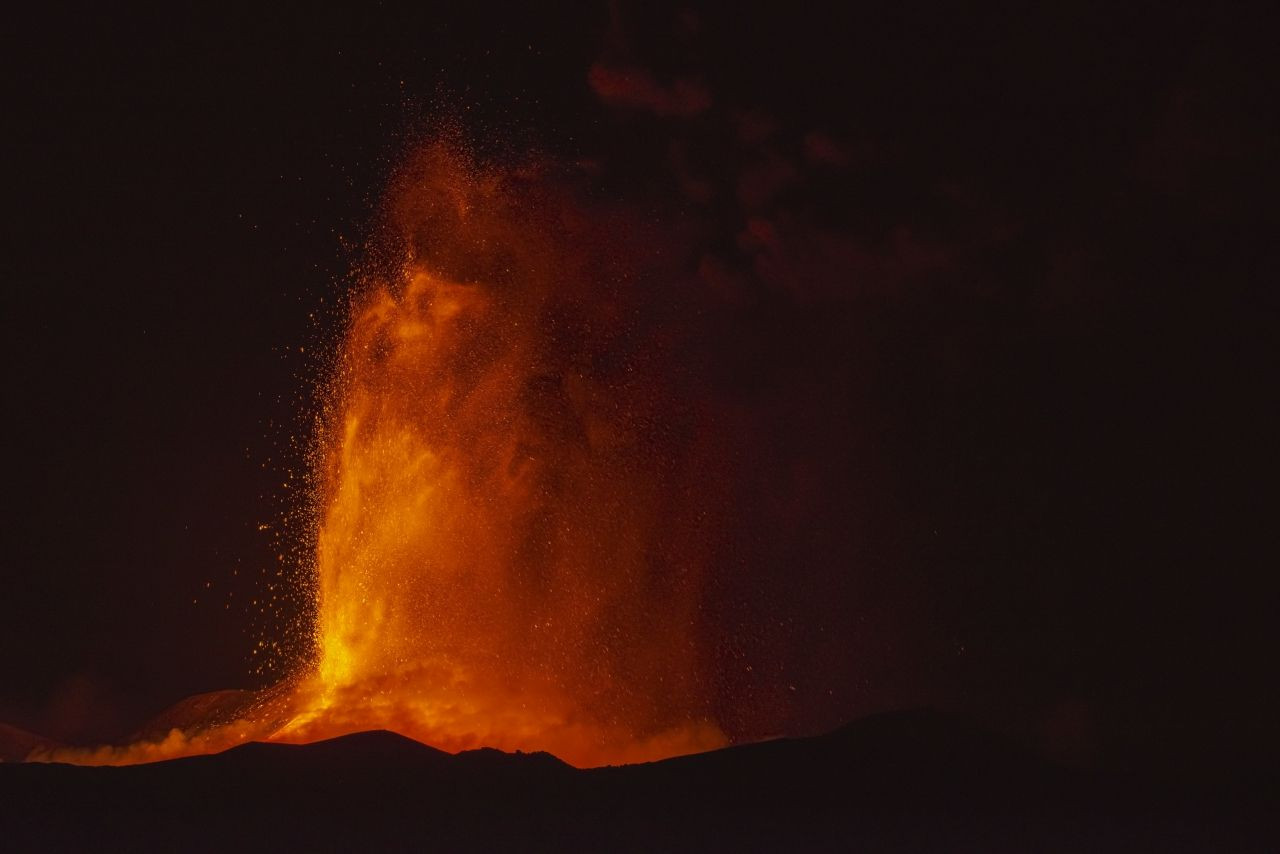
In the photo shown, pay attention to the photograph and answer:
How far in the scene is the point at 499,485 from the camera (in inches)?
473

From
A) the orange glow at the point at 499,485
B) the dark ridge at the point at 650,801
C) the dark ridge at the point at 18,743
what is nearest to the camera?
the dark ridge at the point at 650,801

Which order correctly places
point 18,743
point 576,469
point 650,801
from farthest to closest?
point 18,743, point 576,469, point 650,801

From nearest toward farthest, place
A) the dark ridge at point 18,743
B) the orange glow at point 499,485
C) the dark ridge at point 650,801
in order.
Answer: the dark ridge at point 650,801 → the orange glow at point 499,485 → the dark ridge at point 18,743

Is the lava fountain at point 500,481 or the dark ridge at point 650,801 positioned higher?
the lava fountain at point 500,481

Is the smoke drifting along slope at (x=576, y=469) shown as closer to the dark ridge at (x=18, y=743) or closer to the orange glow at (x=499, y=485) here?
the orange glow at (x=499, y=485)

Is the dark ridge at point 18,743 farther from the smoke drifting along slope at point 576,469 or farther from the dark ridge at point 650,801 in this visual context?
the dark ridge at point 650,801

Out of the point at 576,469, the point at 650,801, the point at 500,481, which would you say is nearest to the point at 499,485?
the point at 500,481

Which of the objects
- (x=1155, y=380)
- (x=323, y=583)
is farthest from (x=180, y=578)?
(x=1155, y=380)

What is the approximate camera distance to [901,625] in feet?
37.0

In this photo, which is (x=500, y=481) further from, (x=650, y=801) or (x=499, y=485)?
(x=650, y=801)

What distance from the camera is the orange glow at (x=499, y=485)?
1130cm

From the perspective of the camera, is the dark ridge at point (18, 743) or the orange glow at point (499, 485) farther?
the dark ridge at point (18, 743)

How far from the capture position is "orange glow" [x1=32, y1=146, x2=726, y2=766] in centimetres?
1130

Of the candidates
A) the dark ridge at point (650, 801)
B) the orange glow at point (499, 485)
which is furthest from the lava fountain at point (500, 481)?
the dark ridge at point (650, 801)
